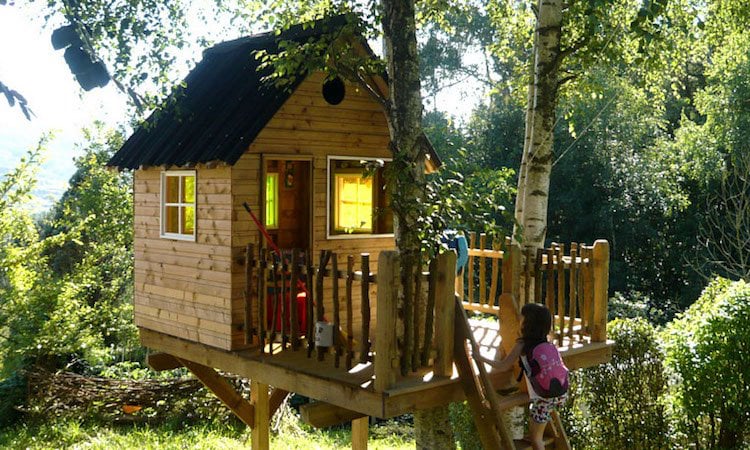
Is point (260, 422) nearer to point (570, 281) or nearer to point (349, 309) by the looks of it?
point (349, 309)

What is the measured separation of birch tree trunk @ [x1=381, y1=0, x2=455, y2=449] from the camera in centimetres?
655

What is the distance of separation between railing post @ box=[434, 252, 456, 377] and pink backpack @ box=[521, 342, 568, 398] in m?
0.63

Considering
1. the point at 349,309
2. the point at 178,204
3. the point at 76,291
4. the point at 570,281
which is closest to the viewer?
the point at 349,309

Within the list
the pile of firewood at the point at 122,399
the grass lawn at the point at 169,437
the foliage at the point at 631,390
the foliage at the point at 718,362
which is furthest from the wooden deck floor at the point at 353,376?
the pile of firewood at the point at 122,399

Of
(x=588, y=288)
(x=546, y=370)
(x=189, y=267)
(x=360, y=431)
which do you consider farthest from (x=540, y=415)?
(x=360, y=431)

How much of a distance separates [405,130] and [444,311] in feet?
5.42

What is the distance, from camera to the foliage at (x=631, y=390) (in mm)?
11664

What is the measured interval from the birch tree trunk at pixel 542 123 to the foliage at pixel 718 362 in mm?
3967

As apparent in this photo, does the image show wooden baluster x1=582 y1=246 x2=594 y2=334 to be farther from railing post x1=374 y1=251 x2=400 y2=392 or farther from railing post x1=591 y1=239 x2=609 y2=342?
railing post x1=374 y1=251 x2=400 y2=392

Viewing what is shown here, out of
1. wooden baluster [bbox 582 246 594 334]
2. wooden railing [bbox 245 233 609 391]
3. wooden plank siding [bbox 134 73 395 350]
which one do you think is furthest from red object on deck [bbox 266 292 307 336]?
wooden baluster [bbox 582 246 594 334]

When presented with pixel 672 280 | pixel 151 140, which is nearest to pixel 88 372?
pixel 151 140

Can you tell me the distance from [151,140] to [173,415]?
8468 millimetres

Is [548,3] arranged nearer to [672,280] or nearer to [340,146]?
[340,146]

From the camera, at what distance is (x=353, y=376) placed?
6.59 meters
